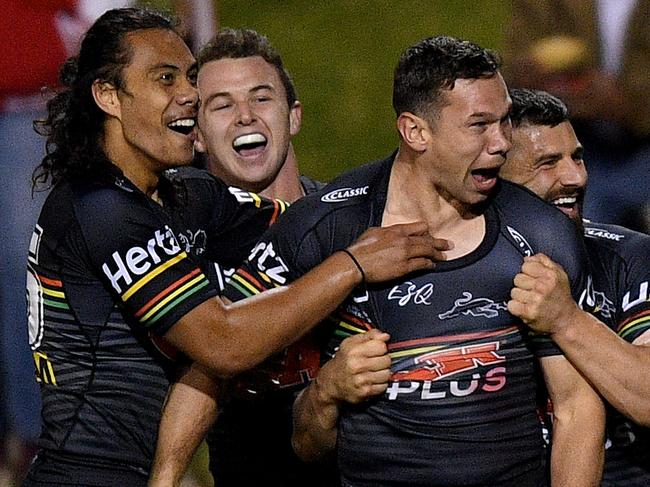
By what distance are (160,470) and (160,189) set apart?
78 cm

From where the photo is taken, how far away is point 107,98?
420 cm

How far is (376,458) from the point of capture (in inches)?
158

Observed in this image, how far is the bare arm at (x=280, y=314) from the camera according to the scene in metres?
3.95

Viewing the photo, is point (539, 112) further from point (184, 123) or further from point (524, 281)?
point (184, 123)

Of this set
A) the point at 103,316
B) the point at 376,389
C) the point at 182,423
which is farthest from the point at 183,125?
the point at 376,389

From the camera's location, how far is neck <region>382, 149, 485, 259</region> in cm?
414

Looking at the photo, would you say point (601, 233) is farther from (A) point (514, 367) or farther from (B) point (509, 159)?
(A) point (514, 367)

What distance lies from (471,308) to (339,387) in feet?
1.30

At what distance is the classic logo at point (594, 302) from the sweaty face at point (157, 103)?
1132 millimetres

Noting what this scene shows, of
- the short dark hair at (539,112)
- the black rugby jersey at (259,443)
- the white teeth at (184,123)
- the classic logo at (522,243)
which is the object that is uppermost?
the white teeth at (184,123)

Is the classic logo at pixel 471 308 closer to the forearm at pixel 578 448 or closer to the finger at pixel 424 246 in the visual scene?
the finger at pixel 424 246

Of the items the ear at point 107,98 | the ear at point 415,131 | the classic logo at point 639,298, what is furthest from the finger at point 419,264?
the ear at point 107,98

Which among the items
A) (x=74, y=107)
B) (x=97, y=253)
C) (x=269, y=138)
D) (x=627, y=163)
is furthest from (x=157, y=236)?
(x=627, y=163)

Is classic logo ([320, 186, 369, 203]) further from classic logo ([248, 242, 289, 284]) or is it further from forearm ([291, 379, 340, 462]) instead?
forearm ([291, 379, 340, 462])
